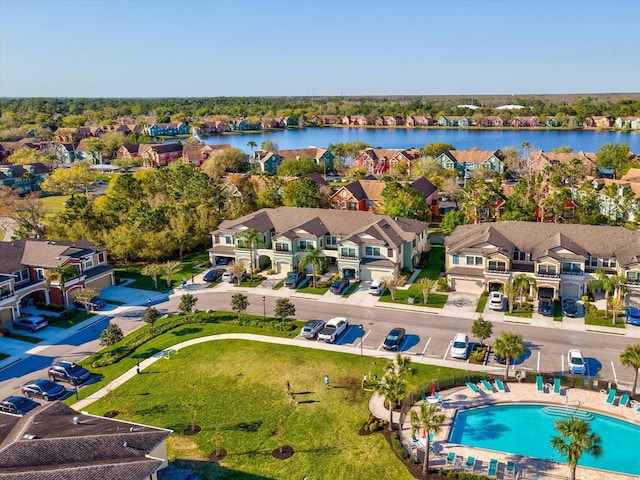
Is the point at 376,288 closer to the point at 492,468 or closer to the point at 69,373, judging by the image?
the point at 492,468

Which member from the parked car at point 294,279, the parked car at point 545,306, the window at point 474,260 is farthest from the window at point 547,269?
the parked car at point 294,279

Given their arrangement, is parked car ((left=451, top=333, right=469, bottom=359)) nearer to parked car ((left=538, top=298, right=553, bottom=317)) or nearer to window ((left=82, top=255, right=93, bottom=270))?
parked car ((left=538, top=298, right=553, bottom=317))

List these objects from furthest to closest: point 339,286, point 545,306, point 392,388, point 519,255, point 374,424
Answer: point 339,286 → point 519,255 → point 545,306 → point 374,424 → point 392,388

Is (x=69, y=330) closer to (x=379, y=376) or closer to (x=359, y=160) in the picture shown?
(x=379, y=376)

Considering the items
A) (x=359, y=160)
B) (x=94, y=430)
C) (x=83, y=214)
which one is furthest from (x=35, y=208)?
(x=359, y=160)

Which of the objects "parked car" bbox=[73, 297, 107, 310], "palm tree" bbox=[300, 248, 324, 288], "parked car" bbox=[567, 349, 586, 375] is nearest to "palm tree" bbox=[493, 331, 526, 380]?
"parked car" bbox=[567, 349, 586, 375]

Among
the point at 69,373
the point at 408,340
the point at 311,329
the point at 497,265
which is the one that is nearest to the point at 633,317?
the point at 497,265
